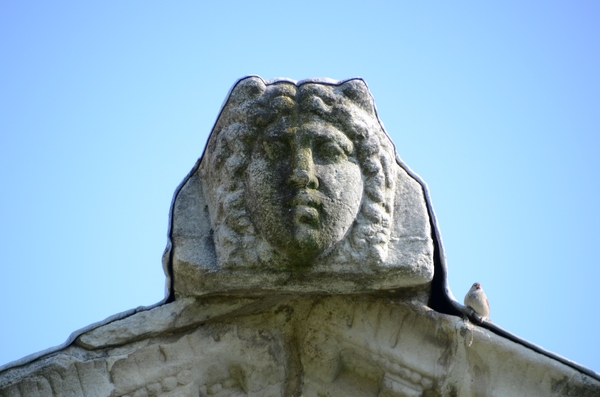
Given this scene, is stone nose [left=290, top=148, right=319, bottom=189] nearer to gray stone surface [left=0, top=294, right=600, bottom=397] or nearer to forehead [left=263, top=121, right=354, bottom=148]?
forehead [left=263, top=121, right=354, bottom=148]

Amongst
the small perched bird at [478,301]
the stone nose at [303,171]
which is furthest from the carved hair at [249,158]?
the small perched bird at [478,301]

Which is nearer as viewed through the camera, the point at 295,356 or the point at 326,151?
the point at 326,151

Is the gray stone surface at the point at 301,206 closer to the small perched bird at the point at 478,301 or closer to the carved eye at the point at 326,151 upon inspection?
the carved eye at the point at 326,151

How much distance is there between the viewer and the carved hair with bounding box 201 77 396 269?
6.95 m

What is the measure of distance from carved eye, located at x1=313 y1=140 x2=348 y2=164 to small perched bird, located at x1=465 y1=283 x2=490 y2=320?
917 millimetres

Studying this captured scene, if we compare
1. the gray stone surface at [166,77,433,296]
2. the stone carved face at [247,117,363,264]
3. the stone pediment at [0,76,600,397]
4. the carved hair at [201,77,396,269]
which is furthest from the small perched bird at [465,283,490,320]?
the stone carved face at [247,117,363,264]

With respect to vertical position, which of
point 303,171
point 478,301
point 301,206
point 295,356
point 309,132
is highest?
point 309,132

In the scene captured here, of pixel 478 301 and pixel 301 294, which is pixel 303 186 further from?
pixel 478 301

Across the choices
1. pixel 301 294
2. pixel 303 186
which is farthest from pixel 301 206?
pixel 301 294

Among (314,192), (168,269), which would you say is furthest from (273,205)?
(168,269)

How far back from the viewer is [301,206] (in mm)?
6828

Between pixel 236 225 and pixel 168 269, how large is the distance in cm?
42

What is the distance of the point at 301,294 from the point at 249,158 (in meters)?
0.73

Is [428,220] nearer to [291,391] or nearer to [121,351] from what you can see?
[291,391]
